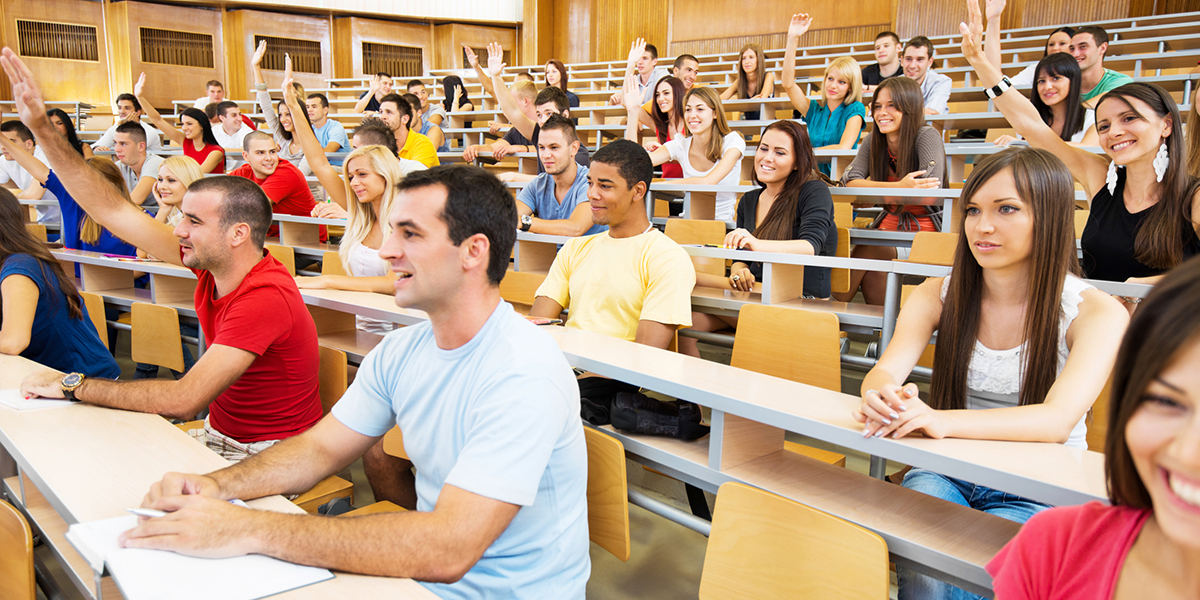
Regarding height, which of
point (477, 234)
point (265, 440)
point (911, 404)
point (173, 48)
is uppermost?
point (173, 48)

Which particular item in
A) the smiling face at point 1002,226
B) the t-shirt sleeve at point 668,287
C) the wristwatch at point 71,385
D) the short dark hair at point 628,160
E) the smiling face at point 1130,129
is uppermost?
the smiling face at point 1130,129

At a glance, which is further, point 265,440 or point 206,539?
point 265,440

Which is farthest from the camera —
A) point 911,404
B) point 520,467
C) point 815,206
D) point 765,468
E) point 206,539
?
point 815,206

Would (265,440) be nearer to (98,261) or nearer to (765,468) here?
(765,468)

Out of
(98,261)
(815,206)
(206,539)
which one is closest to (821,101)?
(815,206)

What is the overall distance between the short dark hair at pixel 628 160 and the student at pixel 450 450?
41.5 inches

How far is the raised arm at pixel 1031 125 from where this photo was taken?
257 centimetres

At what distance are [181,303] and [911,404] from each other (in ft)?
10.8

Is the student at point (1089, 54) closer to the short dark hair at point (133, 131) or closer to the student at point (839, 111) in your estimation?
the student at point (839, 111)

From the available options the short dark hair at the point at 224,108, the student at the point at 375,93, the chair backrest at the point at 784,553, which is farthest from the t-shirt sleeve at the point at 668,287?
the student at the point at 375,93

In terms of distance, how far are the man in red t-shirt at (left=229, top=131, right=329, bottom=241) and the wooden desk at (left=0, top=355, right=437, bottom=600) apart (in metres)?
2.92

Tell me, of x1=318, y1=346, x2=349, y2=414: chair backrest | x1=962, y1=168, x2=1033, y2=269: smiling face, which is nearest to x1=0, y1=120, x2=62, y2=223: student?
x1=318, y1=346, x2=349, y2=414: chair backrest

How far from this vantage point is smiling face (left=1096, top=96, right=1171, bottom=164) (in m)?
2.03

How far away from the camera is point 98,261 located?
3311 millimetres
